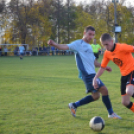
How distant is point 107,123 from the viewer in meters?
4.61

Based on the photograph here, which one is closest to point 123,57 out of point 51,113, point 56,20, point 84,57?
point 84,57

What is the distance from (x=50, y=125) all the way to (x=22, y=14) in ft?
132

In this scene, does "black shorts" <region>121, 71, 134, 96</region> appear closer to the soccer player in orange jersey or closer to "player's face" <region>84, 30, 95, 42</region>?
the soccer player in orange jersey


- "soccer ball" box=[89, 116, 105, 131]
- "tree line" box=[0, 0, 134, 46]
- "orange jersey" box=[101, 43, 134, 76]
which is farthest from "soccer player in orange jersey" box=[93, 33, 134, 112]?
"tree line" box=[0, 0, 134, 46]

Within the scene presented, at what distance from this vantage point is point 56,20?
44938 millimetres

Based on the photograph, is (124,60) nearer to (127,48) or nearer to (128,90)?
(127,48)

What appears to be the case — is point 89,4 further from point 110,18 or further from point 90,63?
point 90,63

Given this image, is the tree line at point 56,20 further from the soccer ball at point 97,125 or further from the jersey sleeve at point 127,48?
the soccer ball at point 97,125

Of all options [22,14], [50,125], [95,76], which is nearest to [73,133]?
[50,125]

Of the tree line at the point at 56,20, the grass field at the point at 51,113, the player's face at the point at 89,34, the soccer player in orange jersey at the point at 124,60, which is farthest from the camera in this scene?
the tree line at the point at 56,20

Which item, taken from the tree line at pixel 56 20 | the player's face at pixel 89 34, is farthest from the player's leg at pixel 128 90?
the tree line at pixel 56 20

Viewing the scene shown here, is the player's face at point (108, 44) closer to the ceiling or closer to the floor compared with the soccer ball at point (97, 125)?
closer to the ceiling

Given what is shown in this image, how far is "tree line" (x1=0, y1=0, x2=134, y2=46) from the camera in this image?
41781 millimetres

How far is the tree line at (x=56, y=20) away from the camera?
4178cm
